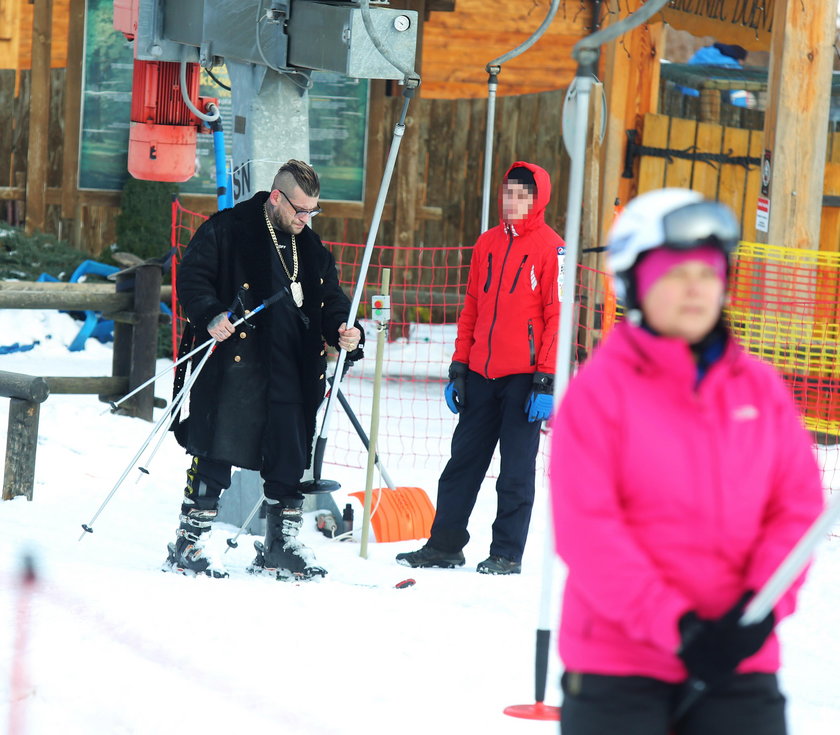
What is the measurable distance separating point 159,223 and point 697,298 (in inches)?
395

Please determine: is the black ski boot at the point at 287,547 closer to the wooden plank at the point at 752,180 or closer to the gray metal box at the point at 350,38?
the gray metal box at the point at 350,38

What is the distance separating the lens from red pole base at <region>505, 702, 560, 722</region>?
3871mm

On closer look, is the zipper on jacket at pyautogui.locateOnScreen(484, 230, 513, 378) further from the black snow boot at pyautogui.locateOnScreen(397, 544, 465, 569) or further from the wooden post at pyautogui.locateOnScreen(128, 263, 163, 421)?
the wooden post at pyautogui.locateOnScreen(128, 263, 163, 421)

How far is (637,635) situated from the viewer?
2.28m

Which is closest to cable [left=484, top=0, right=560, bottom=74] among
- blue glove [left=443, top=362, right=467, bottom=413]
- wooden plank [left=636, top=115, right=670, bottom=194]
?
blue glove [left=443, top=362, right=467, bottom=413]

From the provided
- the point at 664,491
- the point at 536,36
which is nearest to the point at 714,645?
the point at 664,491

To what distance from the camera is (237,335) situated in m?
5.42

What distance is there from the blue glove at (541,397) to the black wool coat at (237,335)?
91 cm

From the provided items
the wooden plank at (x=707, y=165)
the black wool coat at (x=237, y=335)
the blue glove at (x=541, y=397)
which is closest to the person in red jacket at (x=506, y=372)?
the blue glove at (x=541, y=397)

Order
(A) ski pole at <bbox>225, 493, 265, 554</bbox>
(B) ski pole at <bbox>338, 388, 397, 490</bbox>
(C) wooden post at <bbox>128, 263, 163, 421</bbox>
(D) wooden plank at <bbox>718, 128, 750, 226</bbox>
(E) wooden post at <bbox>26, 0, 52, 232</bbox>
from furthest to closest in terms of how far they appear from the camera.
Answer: (E) wooden post at <bbox>26, 0, 52, 232</bbox> < (D) wooden plank at <bbox>718, 128, 750, 226</bbox> < (C) wooden post at <bbox>128, 263, 163, 421</bbox> < (B) ski pole at <bbox>338, 388, 397, 490</bbox> < (A) ski pole at <bbox>225, 493, 265, 554</bbox>

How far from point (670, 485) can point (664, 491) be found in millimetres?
16

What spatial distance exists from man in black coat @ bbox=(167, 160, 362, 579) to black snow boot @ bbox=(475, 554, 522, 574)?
974 mm

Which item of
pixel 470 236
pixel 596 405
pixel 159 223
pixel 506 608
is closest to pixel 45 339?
pixel 159 223

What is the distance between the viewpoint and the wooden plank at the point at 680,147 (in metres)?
10.7
